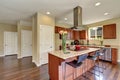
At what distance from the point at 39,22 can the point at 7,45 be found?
4729mm

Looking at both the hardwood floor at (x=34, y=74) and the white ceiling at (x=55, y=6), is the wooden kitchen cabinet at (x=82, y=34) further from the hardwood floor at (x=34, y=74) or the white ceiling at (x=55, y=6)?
the hardwood floor at (x=34, y=74)

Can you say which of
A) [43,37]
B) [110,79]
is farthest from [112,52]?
[43,37]

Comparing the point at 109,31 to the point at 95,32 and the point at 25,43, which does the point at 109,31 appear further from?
the point at 25,43

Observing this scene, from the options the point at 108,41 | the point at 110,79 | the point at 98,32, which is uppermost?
the point at 98,32

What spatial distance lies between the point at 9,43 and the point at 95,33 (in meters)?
7.31

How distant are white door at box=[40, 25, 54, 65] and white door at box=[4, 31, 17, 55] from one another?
4455 millimetres

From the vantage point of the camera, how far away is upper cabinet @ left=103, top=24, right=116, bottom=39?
16.1ft

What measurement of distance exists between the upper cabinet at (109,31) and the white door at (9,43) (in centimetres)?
743

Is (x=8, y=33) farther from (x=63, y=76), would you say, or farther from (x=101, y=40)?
(x=101, y=40)

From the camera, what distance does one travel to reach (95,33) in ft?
20.5

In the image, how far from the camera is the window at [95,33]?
5909 millimetres

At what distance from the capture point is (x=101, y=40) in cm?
571

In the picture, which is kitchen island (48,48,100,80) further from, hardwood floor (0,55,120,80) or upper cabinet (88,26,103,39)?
upper cabinet (88,26,103,39)

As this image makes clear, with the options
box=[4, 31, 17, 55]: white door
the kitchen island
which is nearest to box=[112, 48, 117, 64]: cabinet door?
the kitchen island
